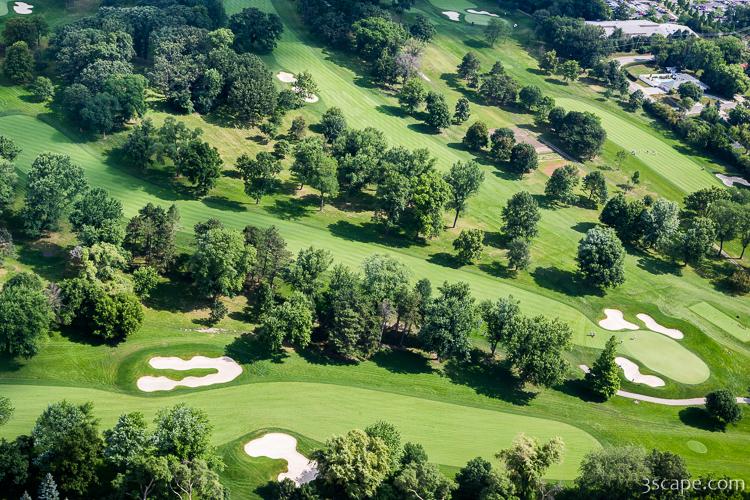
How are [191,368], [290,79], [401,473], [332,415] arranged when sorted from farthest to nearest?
[290,79], [191,368], [332,415], [401,473]

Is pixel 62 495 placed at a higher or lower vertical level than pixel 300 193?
lower

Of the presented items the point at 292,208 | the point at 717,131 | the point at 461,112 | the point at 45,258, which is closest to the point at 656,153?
the point at 717,131

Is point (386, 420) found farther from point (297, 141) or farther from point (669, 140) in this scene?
point (669, 140)

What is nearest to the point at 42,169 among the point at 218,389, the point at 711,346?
the point at 218,389

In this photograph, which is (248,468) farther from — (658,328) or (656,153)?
(656,153)

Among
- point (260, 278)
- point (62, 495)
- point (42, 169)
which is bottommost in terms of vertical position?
point (62, 495)

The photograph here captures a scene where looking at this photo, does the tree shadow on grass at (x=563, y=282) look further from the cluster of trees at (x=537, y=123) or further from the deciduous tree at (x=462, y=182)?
the cluster of trees at (x=537, y=123)

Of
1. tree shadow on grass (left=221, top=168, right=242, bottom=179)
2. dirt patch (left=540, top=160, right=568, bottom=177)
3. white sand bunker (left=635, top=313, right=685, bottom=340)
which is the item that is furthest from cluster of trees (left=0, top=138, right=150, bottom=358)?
dirt patch (left=540, top=160, right=568, bottom=177)
